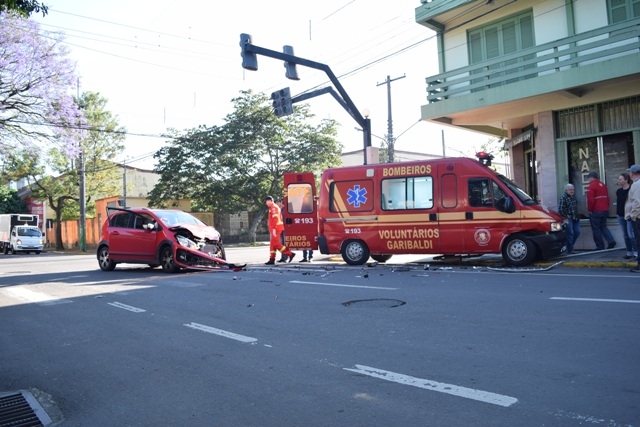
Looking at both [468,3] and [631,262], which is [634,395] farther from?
[468,3]

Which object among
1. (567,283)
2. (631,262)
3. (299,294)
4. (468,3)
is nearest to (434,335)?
(299,294)

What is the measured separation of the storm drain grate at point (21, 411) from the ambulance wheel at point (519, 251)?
33.3 ft

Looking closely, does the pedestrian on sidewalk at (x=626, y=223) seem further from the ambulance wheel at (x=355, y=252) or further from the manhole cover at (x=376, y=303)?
the manhole cover at (x=376, y=303)

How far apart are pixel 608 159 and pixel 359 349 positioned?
12.2 meters

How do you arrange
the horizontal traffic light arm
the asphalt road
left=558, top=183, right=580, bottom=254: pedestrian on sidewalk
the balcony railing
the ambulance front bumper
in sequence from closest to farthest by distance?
1. the asphalt road
2. the ambulance front bumper
3. the balcony railing
4. left=558, top=183, right=580, bottom=254: pedestrian on sidewalk
5. the horizontal traffic light arm

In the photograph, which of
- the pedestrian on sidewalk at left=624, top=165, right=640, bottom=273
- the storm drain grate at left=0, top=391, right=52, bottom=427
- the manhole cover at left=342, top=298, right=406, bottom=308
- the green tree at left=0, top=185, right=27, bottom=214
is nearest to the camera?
the storm drain grate at left=0, top=391, right=52, bottom=427

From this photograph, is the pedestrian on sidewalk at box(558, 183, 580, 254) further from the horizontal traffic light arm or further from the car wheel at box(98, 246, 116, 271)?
the car wheel at box(98, 246, 116, 271)

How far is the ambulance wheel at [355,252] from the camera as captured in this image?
13.8 m

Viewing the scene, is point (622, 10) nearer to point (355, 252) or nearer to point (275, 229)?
point (355, 252)

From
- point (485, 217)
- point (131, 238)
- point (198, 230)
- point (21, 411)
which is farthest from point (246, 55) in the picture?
point (21, 411)

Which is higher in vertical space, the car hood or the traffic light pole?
the traffic light pole

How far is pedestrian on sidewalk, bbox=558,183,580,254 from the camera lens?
13406 mm

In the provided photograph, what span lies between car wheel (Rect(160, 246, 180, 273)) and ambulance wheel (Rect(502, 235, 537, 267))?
7920 mm

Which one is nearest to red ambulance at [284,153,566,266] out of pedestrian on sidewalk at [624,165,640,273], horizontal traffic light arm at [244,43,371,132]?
pedestrian on sidewalk at [624,165,640,273]
